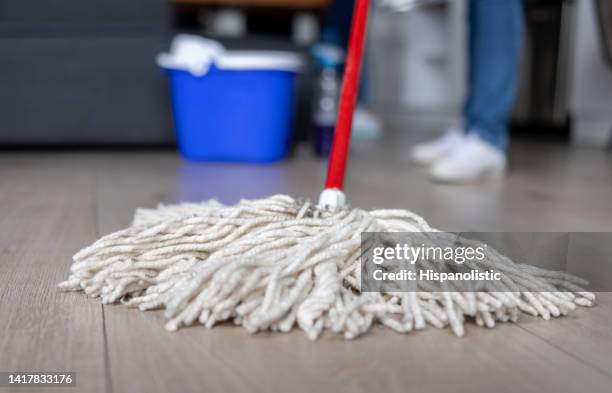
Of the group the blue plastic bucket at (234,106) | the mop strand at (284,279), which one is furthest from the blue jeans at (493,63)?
the mop strand at (284,279)

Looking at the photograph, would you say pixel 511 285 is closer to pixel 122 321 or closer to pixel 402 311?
pixel 402 311

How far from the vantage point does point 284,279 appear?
67 cm

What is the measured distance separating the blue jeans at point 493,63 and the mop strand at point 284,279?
1.06m

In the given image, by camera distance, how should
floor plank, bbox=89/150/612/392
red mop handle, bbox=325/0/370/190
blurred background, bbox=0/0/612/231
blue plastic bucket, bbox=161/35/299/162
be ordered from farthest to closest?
blue plastic bucket, bbox=161/35/299/162 → blurred background, bbox=0/0/612/231 → red mop handle, bbox=325/0/370/190 → floor plank, bbox=89/150/612/392

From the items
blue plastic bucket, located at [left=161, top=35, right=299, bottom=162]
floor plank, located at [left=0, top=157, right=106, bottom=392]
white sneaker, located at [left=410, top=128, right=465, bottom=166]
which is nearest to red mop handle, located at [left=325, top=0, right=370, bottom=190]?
floor plank, located at [left=0, top=157, right=106, bottom=392]

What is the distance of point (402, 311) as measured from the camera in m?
0.68

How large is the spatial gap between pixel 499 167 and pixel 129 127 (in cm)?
123

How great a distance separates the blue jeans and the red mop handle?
68 centimetres

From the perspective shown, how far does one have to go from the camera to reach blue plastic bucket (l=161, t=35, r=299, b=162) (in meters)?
1.96

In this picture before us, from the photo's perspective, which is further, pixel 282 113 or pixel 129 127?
pixel 129 127

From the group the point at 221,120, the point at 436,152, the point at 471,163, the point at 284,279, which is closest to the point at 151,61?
the point at 221,120

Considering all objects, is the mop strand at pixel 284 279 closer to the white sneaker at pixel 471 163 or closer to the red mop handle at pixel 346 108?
the red mop handle at pixel 346 108

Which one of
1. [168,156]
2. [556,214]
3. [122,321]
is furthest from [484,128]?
[122,321]

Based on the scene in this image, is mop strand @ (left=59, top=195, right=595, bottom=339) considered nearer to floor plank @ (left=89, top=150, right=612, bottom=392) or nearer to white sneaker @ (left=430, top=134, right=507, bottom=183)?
floor plank @ (left=89, top=150, right=612, bottom=392)
